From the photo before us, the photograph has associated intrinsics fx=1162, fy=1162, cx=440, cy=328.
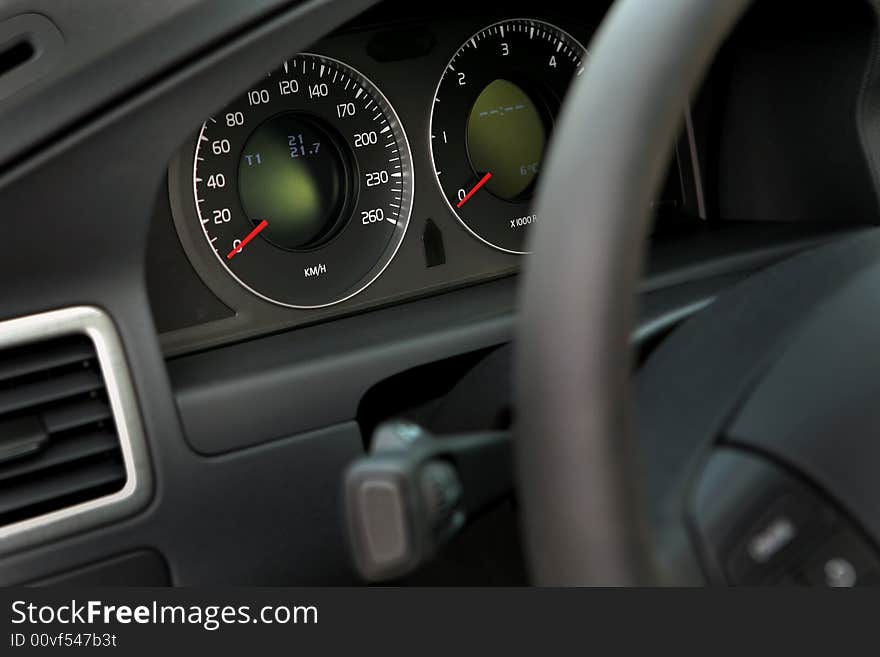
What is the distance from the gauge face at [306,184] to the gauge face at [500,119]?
0.31 feet

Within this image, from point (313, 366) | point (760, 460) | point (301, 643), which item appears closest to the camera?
point (760, 460)

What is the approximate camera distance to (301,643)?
106 cm

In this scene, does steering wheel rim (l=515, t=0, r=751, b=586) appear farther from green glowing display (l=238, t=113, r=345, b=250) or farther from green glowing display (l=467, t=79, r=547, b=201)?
green glowing display (l=467, t=79, r=547, b=201)

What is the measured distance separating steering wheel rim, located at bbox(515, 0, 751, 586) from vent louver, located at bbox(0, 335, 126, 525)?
597mm

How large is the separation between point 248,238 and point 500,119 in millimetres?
459

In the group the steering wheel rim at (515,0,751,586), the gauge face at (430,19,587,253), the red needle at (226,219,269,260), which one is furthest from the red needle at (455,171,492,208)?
the steering wheel rim at (515,0,751,586)

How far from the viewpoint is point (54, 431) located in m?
1.16

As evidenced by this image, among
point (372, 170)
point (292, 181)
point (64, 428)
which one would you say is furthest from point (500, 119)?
point (64, 428)

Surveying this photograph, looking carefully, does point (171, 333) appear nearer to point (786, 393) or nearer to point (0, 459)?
point (0, 459)

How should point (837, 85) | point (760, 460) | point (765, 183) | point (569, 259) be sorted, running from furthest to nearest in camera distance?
point (765, 183), point (837, 85), point (760, 460), point (569, 259)

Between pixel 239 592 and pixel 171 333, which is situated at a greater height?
pixel 171 333

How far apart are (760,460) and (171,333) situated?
0.81m

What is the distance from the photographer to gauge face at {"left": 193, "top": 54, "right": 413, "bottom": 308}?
151 cm

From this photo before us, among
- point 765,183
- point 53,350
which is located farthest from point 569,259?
point 765,183
